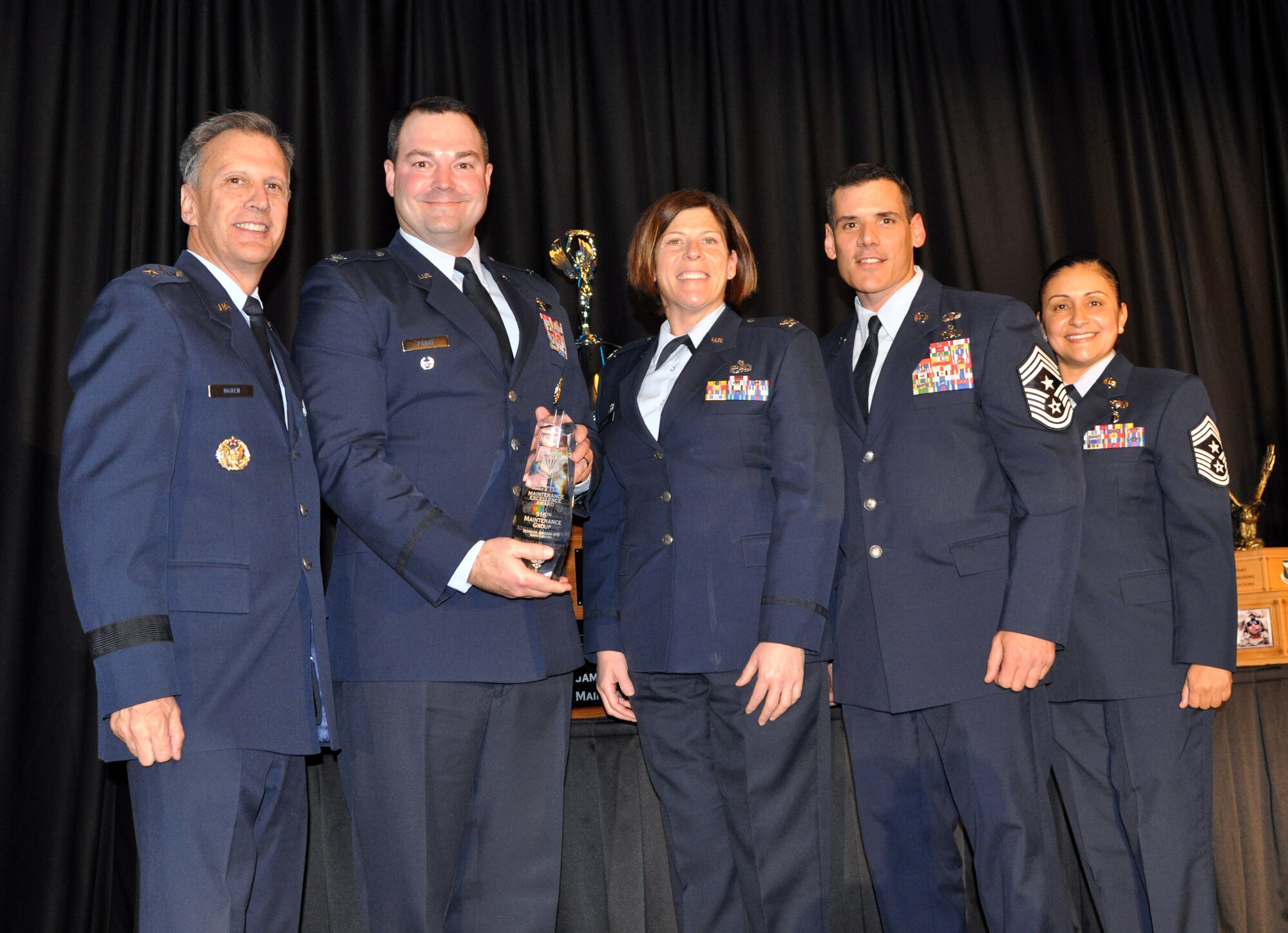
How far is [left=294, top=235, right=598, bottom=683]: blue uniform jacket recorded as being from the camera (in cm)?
197

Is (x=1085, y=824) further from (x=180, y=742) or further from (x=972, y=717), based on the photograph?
(x=180, y=742)

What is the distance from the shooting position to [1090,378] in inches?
113

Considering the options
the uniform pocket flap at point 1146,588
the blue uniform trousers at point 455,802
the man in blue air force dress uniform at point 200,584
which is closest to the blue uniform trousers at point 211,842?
the man in blue air force dress uniform at point 200,584

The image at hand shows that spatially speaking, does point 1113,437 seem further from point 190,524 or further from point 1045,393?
point 190,524

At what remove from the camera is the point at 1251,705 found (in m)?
3.14

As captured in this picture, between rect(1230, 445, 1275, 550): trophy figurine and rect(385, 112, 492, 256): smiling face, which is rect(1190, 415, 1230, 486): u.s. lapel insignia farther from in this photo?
rect(385, 112, 492, 256): smiling face

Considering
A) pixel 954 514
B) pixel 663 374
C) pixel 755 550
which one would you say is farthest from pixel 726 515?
pixel 954 514

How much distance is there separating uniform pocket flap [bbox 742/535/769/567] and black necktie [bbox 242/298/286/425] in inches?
38.0

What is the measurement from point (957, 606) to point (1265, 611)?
1.56 m

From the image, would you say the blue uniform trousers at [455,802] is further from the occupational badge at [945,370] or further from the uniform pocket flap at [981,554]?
the occupational badge at [945,370]

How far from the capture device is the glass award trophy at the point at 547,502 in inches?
76.5

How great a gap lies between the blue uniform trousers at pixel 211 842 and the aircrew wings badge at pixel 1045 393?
1715 mm

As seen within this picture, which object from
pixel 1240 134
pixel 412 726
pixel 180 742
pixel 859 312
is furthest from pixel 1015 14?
pixel 180 742

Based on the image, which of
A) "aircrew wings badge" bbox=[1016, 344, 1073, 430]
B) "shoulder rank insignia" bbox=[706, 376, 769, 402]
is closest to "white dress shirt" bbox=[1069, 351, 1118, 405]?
"aircrew wings badge" bbox=[1016, 344, 1073, 430]
